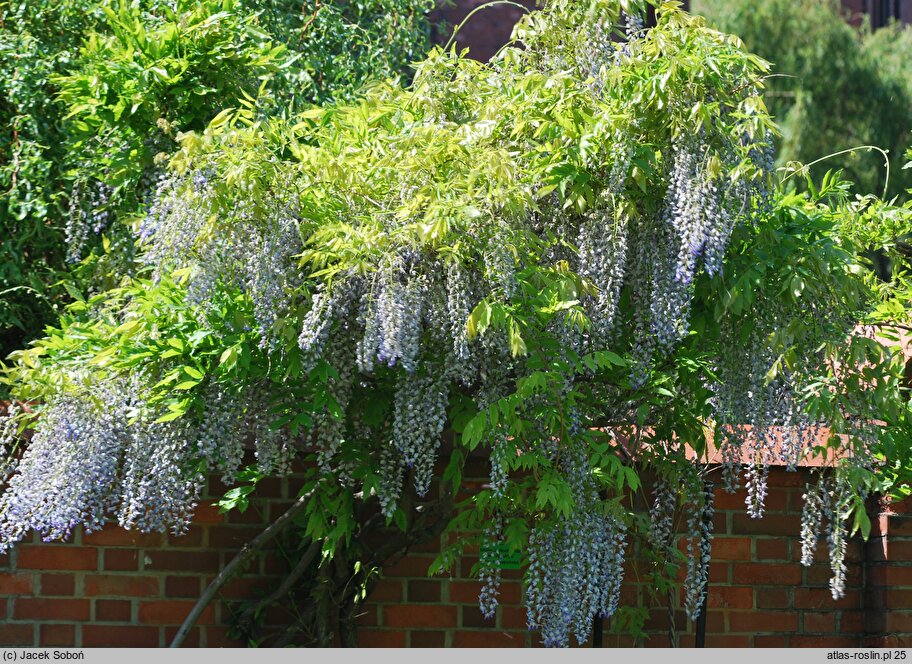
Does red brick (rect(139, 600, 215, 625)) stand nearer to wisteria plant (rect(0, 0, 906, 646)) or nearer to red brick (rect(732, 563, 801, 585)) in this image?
wisteria plant (rect(0, 0, 906, 646))

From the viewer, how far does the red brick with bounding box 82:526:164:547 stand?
4.85 meters

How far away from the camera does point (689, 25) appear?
12.9ft

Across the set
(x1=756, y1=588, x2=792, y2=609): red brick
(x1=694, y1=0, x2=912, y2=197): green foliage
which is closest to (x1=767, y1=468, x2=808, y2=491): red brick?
(x1=756, y1=588, x2=792, y2=609): red brick

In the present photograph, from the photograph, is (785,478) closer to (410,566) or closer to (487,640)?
(487,640)

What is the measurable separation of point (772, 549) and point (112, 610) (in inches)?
118

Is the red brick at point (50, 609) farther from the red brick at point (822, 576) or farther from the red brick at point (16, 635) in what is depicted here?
the red brick at point (822, 576)

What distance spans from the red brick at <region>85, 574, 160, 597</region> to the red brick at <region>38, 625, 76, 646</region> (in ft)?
0.55

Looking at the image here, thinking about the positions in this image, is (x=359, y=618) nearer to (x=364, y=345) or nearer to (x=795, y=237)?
(x=364, y=345)

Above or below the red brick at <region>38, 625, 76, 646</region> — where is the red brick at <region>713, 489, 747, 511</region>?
above

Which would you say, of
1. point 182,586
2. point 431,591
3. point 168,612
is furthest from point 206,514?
point 431,591

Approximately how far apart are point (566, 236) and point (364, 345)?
894 mm

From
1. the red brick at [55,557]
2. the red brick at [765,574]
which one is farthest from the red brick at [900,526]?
the red brick at [55,557]

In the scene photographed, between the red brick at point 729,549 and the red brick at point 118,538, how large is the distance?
253 centimetres

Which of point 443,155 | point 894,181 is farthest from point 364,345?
point 894,181
